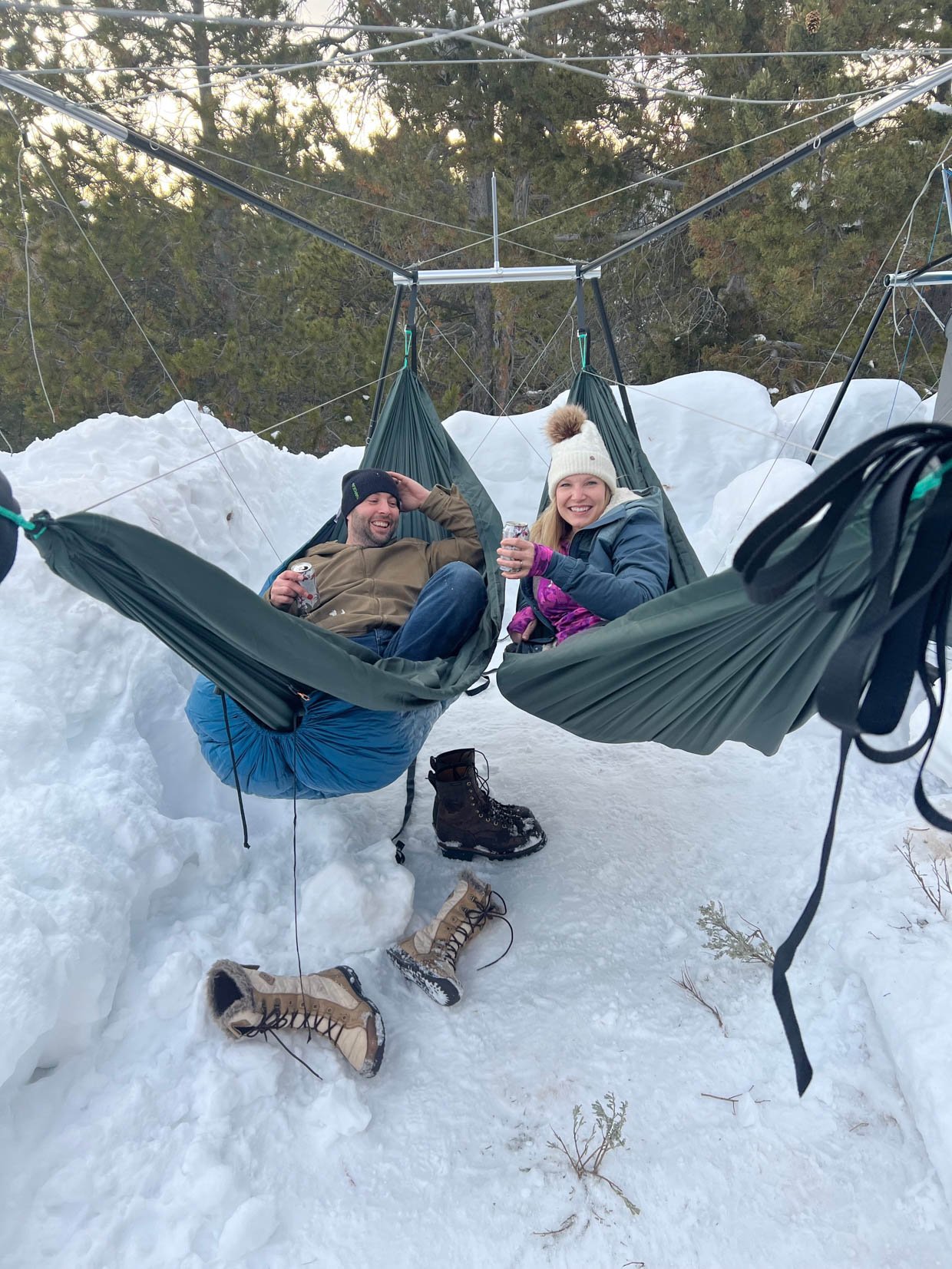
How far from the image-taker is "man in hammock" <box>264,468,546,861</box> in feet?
5.16

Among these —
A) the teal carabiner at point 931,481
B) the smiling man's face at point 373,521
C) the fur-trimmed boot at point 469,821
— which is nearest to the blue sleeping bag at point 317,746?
the fur-trimmed boot at point 469,821

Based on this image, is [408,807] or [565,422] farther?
[565,422]

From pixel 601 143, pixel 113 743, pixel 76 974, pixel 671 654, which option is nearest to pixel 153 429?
pixel 113 743

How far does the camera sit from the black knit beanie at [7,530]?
0.96 meters

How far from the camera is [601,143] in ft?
17.0

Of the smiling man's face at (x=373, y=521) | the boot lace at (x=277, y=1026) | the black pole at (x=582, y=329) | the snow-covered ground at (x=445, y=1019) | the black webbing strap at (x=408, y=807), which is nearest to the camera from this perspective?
the snow-covered ground at (x=445, y=1019)

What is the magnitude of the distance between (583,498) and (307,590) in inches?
25.5

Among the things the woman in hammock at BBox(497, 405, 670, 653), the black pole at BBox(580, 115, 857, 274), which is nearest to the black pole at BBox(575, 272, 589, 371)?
the black pole at BBox(580, 115, 857, 274)

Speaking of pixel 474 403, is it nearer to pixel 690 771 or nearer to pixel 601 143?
pixel 601 143

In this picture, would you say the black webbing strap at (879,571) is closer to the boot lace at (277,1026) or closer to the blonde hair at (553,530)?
the boot lace at (277,1026)

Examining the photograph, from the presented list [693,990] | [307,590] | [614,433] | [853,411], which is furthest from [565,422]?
[853,411]

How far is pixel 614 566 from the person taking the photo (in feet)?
5.45

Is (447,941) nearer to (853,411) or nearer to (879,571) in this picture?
(879,571)

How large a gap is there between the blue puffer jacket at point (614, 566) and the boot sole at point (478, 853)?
1.50ft
